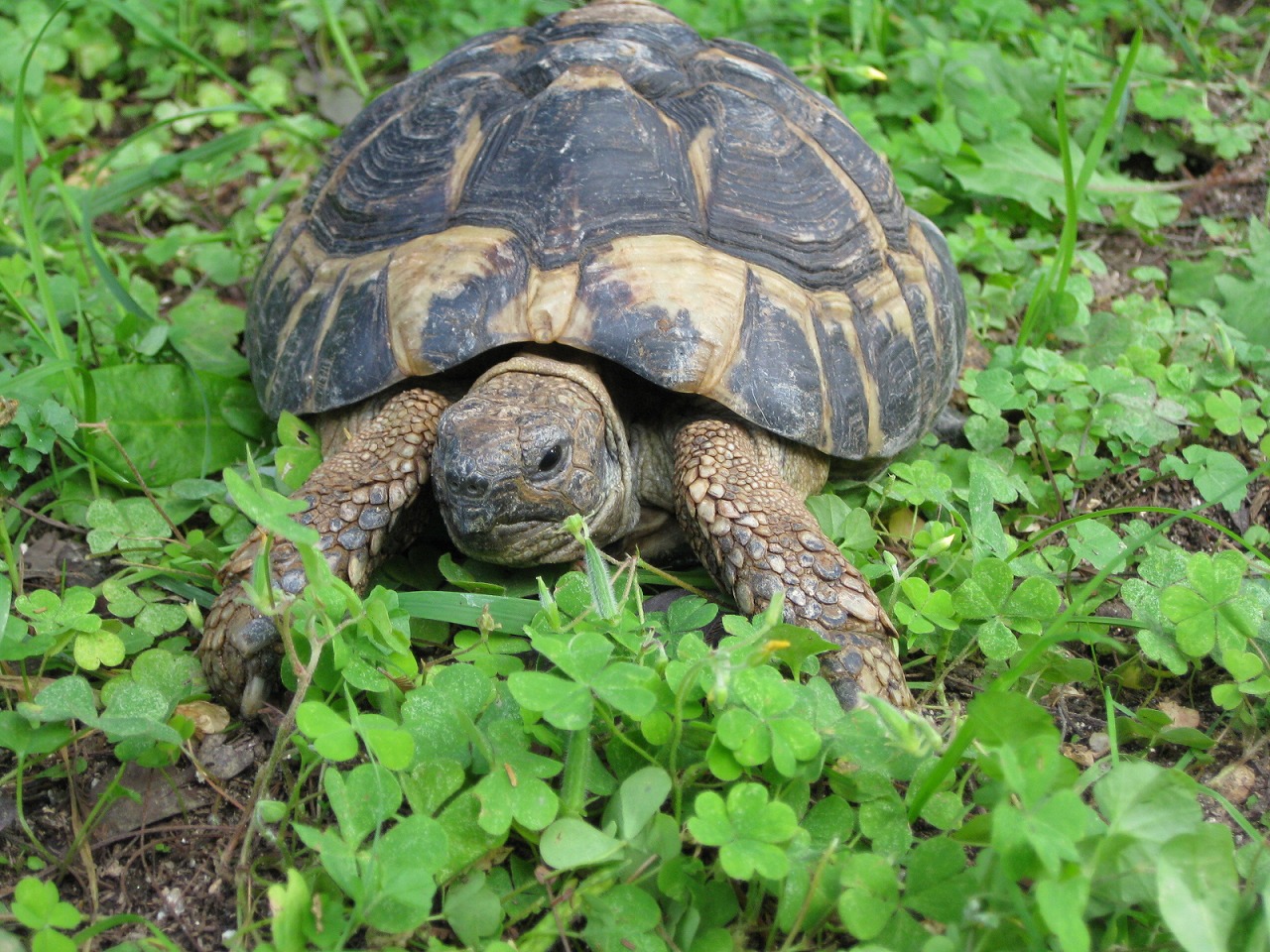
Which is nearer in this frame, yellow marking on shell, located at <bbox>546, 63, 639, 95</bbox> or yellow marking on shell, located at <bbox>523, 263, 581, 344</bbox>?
yellow marking on shell, located at <bbox>523, 263, 581, 344</bbox>

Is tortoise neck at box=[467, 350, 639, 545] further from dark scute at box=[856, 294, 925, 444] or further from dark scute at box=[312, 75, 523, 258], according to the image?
dark scute at box=[856, 294, 925, 444]

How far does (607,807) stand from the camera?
1.83 meters

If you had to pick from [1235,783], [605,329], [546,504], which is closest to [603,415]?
[605,329]

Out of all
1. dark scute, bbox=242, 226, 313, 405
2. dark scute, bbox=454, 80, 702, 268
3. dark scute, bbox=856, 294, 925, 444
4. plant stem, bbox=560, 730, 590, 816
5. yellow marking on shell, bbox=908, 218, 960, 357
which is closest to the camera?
plant stem, bbox=560, 730, 590, 816

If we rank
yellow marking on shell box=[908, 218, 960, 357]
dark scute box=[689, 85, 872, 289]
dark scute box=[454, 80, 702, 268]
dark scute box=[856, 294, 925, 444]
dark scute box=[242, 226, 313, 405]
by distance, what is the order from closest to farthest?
dark scute box=[454, 80, 702, 268], dark scute box=[689, 85, 872, 289], dark scute box=[856, 294, 925, 444], dark scute box=[242, 226, 313, 405], yellow marking on shell box=[908, 218, 960, 357]

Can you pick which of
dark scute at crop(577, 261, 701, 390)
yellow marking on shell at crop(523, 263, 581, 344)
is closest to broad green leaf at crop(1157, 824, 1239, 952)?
dark scute at crop(577, 261, 701, 390)

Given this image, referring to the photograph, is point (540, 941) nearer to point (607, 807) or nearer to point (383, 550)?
point (607, 807)

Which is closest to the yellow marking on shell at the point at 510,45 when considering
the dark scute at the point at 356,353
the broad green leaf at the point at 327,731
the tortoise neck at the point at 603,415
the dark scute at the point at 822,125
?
the dark scute at the point at 822,125

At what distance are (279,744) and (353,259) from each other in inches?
52.1

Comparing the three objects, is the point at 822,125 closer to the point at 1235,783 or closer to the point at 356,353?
the point at 356,353

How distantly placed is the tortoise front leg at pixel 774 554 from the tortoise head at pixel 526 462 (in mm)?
221

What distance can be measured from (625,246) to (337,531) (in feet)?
2.93

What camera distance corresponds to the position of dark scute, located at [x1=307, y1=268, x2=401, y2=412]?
2564 mm

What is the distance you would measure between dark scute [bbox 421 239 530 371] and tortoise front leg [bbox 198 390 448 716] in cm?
18
